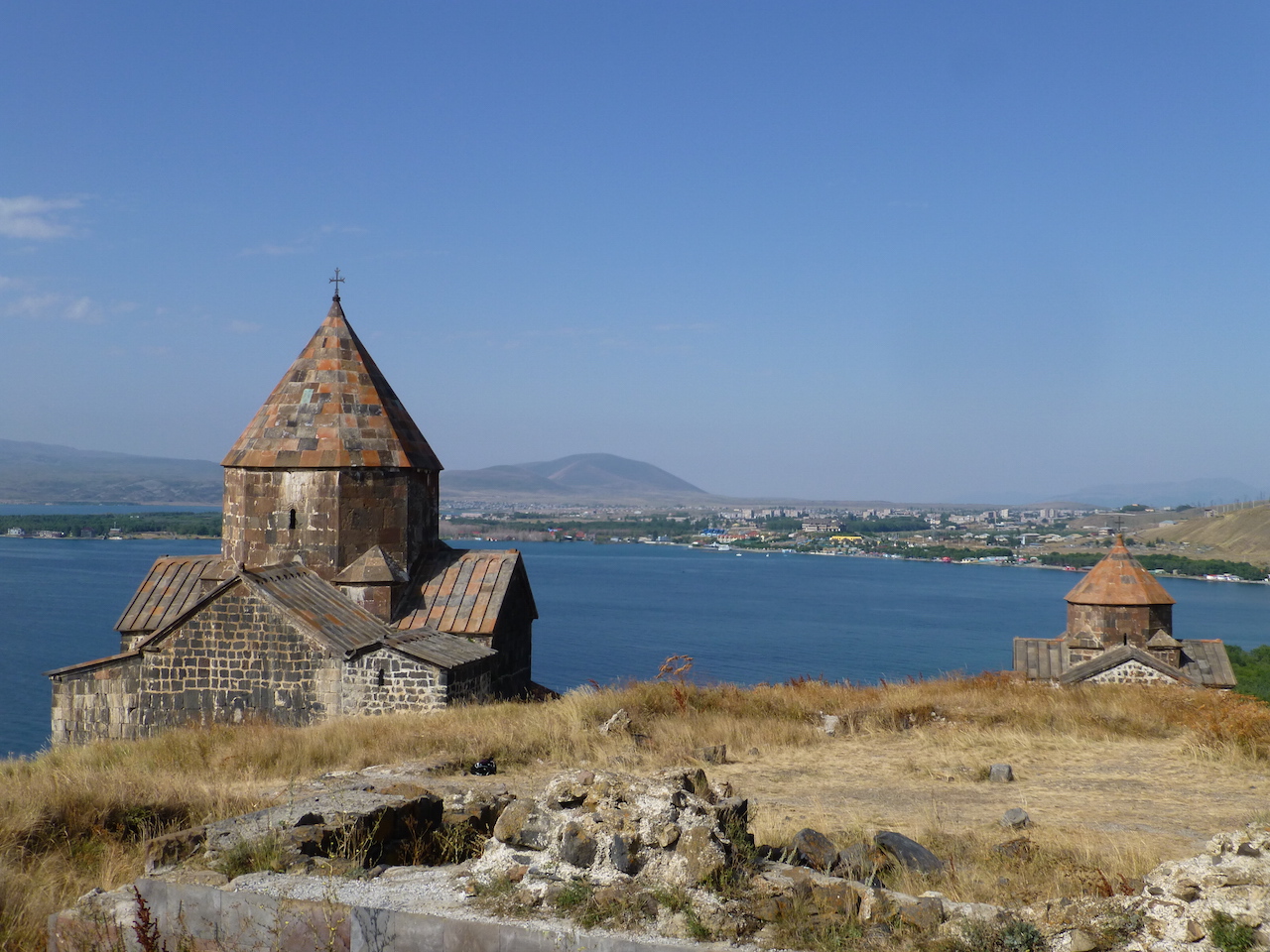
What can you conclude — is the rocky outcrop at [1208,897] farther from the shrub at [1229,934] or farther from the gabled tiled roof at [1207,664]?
the gabled tiled roof at [1207,664]

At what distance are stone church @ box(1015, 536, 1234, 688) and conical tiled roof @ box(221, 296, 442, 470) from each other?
445 inches

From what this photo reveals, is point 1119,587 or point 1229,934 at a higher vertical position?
point 1229,934

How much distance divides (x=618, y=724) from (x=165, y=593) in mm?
6522

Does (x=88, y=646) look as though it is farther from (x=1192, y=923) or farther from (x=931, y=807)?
(x=1192, y=923)

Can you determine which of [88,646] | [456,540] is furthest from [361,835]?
[456,540]

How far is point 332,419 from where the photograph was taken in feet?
40.7

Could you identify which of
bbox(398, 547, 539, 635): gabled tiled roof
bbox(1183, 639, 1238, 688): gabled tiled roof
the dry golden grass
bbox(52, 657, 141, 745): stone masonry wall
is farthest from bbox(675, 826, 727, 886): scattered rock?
bbox(1183, 639, 1238, 688): gabled tiled roof

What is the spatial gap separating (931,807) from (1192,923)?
3722 millimetres

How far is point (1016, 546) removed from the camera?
133250 millimetres

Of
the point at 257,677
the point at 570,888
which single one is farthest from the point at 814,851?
the point at 257,677

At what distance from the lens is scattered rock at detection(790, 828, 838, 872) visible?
4.73 metres

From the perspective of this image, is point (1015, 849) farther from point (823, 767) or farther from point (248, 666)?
point (248, 666)

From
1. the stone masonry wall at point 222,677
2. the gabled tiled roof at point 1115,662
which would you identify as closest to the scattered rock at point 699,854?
the stone masonry wall at point 222,677

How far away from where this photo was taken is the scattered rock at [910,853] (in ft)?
16.4
